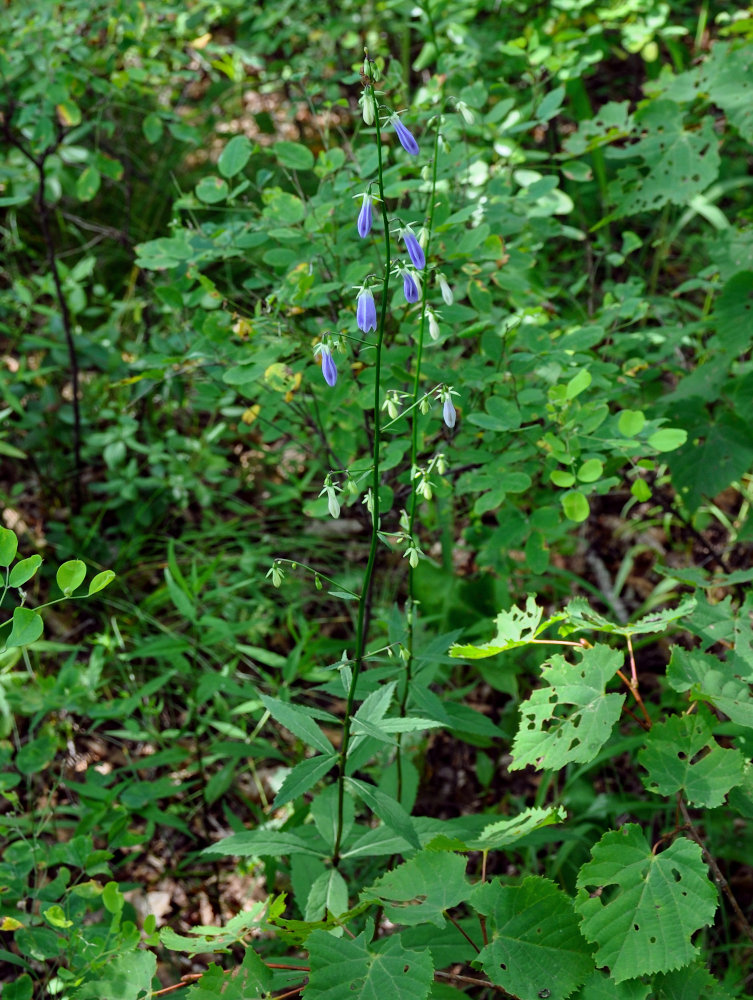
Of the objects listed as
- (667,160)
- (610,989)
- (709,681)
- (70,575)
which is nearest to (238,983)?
(610,989)

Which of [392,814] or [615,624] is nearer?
[392,814]

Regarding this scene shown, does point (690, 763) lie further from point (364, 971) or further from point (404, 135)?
point (404, 135)

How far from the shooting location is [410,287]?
4.36ft

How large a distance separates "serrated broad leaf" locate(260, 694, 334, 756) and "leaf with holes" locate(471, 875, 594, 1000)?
0.36 meters

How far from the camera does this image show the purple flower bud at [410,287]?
132cm

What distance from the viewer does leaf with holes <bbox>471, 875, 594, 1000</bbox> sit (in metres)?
1.33

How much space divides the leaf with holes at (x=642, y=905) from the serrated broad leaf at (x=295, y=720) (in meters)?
0.48

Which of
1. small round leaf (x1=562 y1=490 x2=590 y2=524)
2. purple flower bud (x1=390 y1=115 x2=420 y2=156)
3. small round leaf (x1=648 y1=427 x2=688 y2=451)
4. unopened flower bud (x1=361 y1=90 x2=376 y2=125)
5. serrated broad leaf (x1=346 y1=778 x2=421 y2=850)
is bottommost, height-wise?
serrated broad leaf (x1=346 y1=778 x2=421 y2=850)

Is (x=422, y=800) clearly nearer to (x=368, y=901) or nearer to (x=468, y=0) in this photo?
(x=368, y=901)

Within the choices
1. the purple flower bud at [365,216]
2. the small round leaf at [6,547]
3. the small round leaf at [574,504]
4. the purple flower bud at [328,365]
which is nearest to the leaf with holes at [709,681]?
the small round leaf at [574,504]

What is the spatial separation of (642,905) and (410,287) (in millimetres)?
1001

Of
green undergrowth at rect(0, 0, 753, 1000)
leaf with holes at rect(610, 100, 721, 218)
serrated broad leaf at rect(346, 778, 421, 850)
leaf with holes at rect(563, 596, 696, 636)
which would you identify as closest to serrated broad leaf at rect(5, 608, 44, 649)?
green undergrowth at rect(0, 0, 753, 1000)

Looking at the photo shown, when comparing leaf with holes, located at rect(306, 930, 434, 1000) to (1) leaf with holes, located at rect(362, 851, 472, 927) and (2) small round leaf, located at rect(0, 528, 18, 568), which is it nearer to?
(1) leaf with holes, located at rect(362, 851, 472, 927)

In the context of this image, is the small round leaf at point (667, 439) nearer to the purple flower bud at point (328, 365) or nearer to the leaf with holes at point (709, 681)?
the leaf with holes at point (709, 681)
